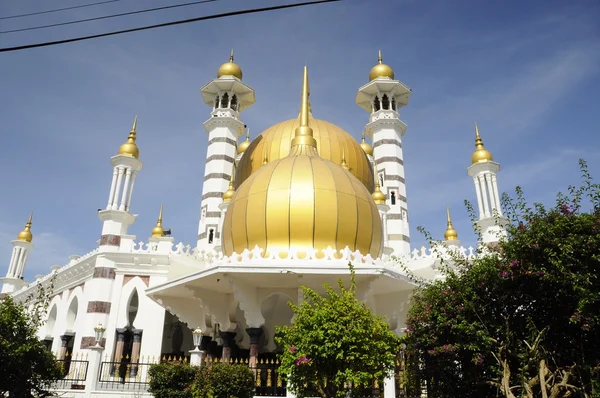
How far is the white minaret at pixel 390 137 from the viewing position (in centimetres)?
2492

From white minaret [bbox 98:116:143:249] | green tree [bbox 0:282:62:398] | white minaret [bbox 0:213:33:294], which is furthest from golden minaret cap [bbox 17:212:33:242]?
green tree [bbox 0:282:62:398]

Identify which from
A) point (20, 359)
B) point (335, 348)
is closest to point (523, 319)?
point (335, 348)

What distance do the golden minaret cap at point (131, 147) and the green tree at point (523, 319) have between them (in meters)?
16.8

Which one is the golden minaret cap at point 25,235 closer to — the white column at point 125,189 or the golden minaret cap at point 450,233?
the white column at point 125,189

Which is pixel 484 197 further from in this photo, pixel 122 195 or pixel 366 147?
pixel 122 195

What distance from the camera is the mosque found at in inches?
486

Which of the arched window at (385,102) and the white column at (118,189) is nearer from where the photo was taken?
the white column at (118,189)

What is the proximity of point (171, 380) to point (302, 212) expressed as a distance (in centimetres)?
515

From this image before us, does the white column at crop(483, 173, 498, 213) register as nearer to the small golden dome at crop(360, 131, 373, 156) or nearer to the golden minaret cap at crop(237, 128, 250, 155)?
the small golden dome at crop(360, 131, 373, 156)

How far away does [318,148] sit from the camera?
19734 mm

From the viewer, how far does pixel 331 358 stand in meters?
8.29

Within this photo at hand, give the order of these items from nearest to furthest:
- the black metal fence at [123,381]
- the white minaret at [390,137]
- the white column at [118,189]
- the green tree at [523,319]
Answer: the green tree at [523,319], the black metal fence at [123,381], the white column at [118,189], the white minaret at [390,137]

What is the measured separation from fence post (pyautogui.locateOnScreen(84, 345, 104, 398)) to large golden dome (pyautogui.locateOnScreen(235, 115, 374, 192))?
9809 millimetres

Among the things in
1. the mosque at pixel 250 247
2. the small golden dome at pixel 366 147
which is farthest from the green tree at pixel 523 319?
the small golden dome at pixel 366 147
